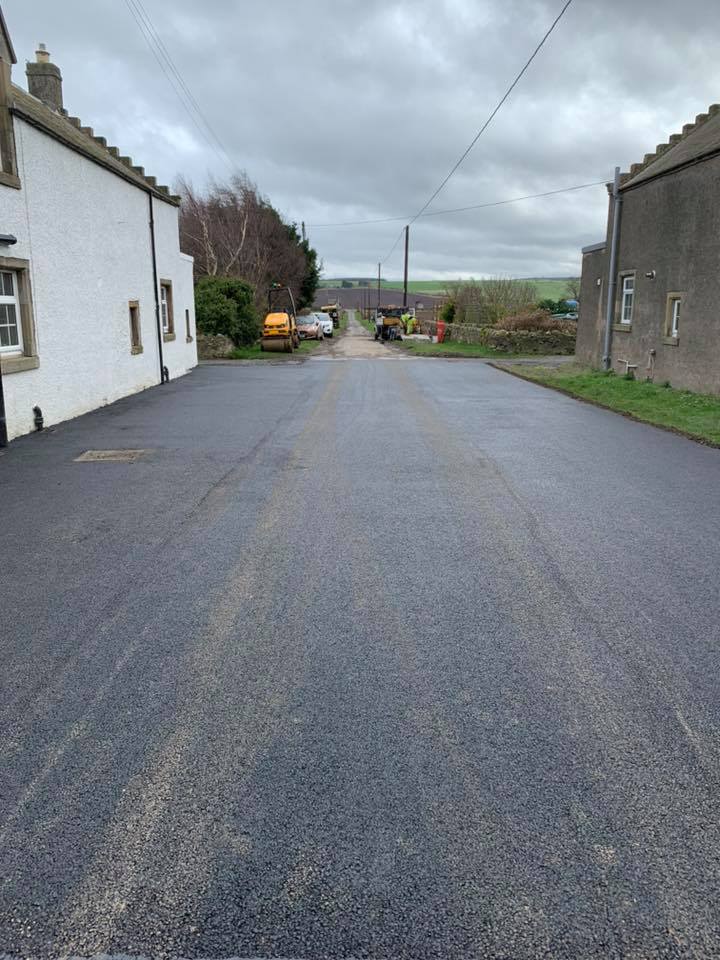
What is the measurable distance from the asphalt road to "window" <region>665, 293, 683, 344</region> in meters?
12.1

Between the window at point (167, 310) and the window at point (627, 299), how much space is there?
1374 centimetres

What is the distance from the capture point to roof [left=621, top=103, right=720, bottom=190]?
18297 millimetres

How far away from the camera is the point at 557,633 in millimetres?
4848

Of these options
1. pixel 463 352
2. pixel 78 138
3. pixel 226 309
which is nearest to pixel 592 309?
pixel 463 352

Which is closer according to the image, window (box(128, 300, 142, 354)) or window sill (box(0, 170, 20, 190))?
window sill (box(0, 170, 20, 190))

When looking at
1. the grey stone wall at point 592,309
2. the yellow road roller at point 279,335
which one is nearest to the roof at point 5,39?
the grey stone wall at point 592,309

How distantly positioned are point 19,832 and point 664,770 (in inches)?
105

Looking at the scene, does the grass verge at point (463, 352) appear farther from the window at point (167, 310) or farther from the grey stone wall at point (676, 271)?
the window at point (167, 310)

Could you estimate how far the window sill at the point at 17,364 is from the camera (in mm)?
11938

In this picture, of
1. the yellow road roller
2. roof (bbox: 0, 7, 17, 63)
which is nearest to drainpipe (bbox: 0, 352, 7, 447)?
roof (bbox: 0, 7, 17, 63)

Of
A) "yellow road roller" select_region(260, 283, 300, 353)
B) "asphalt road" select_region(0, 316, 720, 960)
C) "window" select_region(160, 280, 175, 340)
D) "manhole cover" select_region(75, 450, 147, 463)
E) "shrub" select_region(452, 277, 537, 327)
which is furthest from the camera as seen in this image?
"shrub" select_region(452, 277, 537, 327)

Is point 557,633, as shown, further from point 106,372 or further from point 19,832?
point 106,372

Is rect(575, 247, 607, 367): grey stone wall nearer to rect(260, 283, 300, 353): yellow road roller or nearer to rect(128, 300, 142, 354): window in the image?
rect(260, 283, 300, 353): yellow road roller

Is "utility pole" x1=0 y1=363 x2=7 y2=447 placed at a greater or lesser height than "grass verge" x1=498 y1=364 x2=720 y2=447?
greater
